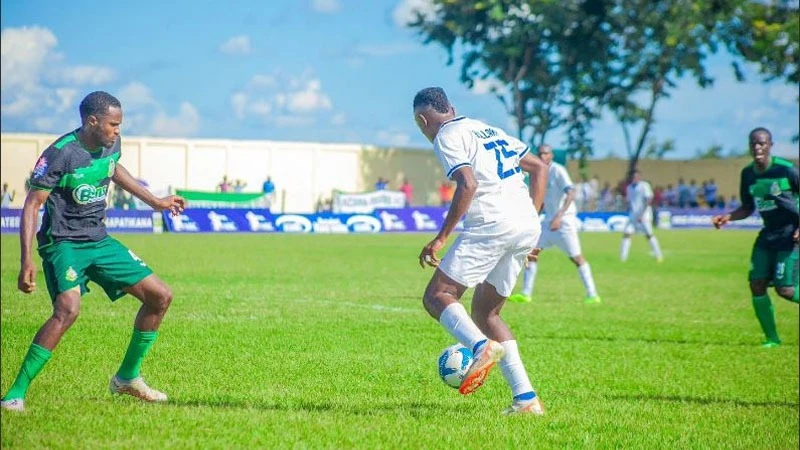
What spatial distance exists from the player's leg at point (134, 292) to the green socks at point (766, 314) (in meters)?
7.70

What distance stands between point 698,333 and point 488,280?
7.08 meters

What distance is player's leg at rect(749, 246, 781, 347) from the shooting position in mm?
12523

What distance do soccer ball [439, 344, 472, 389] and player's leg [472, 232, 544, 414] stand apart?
0.34 m

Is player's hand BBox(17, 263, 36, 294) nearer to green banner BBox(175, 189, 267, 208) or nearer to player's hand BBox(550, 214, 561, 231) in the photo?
player's hand BBox(550, 214, 561, 231)

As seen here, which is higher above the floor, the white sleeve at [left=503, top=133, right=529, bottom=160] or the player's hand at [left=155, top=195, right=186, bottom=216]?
the white sleeve at [left=503, top=133, right=529, bottom=160]

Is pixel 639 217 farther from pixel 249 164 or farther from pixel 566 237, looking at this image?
pixel 249 164

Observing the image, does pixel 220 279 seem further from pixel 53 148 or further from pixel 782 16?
pixel 782 16

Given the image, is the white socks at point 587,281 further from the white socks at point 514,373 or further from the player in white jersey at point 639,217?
the player in white jersey at point 639,217

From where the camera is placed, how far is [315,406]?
313 inches

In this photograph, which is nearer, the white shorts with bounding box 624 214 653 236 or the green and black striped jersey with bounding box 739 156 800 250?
the green and black striped jersey with bounding box 739 156 800 250

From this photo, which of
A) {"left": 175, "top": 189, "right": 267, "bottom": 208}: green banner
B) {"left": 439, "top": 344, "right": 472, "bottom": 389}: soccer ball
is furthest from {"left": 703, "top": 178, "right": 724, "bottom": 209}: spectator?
{"left": 439, "top": 344, "right": 472, "bottom": 389}: soccer ball

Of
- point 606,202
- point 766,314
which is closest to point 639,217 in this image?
point 766,314

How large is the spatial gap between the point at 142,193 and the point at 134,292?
74cm

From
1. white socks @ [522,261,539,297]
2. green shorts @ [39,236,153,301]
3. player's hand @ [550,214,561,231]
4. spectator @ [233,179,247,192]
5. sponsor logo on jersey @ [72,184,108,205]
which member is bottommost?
spectator @ [233,179,247,192]
